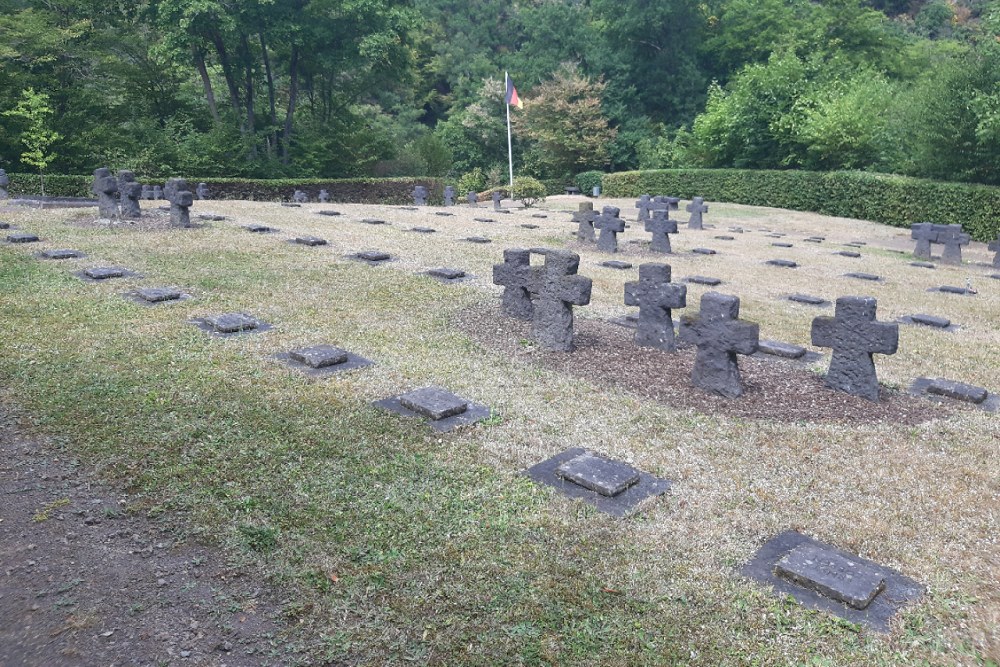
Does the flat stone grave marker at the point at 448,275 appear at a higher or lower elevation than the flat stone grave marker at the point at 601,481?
higher

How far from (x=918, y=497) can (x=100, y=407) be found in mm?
6223

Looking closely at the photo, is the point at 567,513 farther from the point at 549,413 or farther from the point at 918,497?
the point at 918,497

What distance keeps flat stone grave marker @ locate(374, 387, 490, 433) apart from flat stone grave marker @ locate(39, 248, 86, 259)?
826 centimetres

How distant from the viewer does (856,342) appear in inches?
266

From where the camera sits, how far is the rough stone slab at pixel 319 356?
7.04m

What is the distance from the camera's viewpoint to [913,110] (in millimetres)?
23359

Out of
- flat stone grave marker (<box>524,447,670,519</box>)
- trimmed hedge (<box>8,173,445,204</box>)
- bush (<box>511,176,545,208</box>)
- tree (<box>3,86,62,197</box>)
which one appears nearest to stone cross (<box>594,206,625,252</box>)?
flat stone grave marker (<box>524,447,670,519</box>)

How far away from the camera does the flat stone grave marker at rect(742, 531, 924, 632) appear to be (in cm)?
368

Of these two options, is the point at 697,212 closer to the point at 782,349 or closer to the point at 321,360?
the point at 782,349

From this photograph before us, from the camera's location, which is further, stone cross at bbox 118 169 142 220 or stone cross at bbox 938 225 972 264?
stone cross at bbox 938 225 972 264

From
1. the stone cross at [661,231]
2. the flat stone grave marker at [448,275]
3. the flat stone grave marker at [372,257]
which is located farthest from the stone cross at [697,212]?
the flat stone grave marker at [448,275]

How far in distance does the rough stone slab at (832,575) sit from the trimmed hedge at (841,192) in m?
22.2

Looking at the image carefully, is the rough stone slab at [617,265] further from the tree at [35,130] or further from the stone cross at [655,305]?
the tree at [35,130]

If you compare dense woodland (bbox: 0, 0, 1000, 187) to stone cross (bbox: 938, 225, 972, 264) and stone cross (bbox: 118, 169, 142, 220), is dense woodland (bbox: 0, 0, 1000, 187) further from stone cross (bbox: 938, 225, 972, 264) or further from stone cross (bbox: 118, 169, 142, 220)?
stone cross (bbox: 118, 169, 142, 220)
